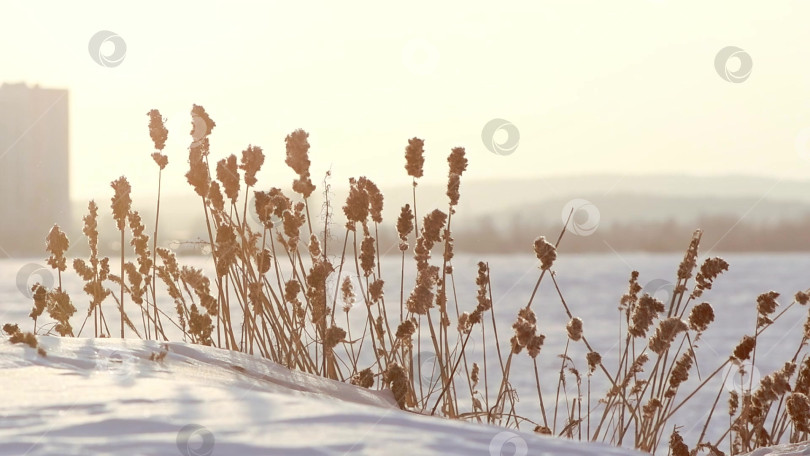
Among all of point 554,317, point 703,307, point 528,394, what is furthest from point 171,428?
point 554,317

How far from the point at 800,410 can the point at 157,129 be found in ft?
7.81

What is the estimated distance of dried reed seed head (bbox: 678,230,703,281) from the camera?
3010 mm

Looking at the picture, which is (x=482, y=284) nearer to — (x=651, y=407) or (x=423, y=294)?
(x=423, y=294)

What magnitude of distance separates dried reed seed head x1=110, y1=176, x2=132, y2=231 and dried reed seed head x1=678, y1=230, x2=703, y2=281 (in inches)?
83.1

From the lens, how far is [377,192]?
327 centimetres

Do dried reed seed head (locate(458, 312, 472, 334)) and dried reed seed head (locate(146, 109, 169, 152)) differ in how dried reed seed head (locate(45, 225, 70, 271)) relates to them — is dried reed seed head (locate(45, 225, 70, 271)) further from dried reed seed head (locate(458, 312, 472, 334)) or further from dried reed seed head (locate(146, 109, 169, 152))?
dried reed seed head (locate(458, 312, 472, 334))

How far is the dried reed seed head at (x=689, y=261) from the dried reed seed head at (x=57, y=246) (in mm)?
2465

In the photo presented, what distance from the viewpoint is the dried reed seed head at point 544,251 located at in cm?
289

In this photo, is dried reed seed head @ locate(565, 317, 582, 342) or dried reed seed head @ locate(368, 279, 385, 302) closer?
dried reed seed head @ locate(565, 317, 582, 342)

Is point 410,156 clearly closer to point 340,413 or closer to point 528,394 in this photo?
point 340,413

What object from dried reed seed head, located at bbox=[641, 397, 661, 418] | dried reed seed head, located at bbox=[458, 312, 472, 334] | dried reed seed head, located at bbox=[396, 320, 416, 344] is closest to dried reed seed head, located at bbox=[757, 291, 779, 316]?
dried reed seed head, located at bbox=[641, 397, 661, 418]

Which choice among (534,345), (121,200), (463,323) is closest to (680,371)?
(534,345)

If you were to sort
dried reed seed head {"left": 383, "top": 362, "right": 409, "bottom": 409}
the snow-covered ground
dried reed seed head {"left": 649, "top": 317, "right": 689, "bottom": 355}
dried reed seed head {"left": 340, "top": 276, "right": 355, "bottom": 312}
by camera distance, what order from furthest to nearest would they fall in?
dried reed seed head {"left": 340, "top": 276, "right": 355, "bottom": 312}, dried reed seed head {"left": 383, "top": 362, "right": 409, "bottom": 409}, dried reed seed head {"left": 649, "top": 317, "right": 689, "bottom": 355}, the snow-covered ground

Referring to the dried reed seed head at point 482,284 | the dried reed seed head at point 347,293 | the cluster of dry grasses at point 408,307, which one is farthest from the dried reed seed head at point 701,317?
the dried reed seed head at point 347,293
